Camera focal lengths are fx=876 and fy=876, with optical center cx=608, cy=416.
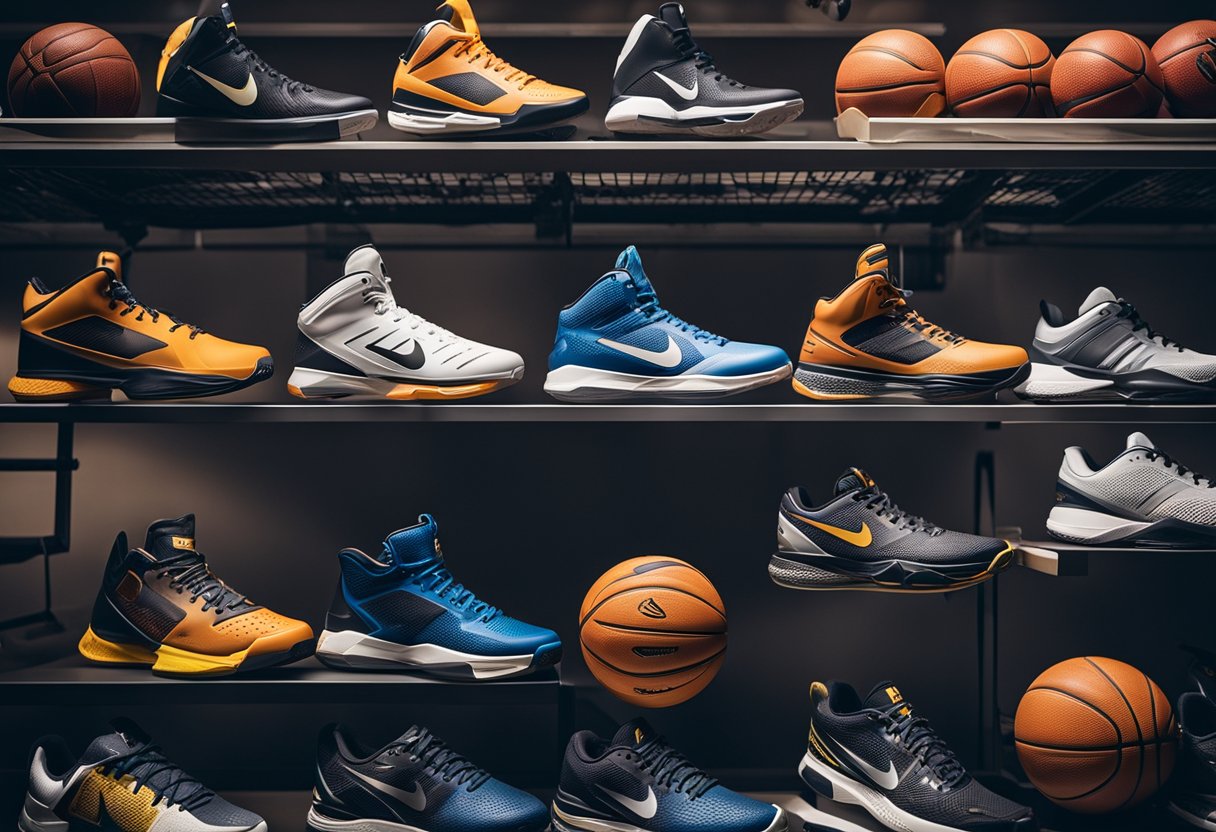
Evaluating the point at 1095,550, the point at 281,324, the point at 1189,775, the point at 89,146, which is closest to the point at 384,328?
the point at 281,324

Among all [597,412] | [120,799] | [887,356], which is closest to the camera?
[120,799]

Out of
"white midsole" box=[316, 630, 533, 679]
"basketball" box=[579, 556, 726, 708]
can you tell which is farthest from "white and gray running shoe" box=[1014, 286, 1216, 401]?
"white midsole" box=[316, 630, 533, 679]

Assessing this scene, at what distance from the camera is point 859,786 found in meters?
1.83

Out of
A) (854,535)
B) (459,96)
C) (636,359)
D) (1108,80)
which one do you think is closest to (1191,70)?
(1108,80)

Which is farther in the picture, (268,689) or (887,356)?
(887,356)

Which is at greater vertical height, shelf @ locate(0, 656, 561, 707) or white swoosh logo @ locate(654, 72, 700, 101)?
white swoosh logo @ locate(654, 72, 700, 101)

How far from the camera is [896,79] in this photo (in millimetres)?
1930

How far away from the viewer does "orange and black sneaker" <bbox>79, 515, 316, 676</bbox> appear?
186 centimetres

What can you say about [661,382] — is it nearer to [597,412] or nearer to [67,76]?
[597,412]

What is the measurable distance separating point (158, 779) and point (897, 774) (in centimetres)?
151

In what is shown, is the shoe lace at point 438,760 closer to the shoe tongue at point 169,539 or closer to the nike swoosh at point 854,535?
the shoe tongue at point 169,539

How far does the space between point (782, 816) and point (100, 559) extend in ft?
Answer: 6.15

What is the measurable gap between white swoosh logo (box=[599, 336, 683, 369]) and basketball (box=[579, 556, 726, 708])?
1.47 feet

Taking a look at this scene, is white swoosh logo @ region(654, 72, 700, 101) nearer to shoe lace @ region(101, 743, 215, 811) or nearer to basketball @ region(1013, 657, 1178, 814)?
basketball @ region(1013, 657, 1178, 814)
